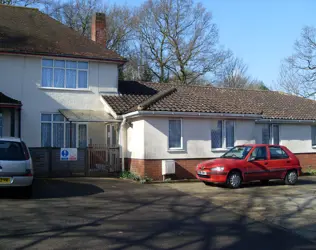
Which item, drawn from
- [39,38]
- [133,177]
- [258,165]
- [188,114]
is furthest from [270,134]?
[39,38]

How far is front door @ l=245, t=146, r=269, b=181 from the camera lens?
47.2 feet

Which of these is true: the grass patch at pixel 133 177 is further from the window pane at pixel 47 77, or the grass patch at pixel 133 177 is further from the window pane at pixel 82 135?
the window pane at pixel 47 77

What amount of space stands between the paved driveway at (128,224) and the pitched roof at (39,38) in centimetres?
880

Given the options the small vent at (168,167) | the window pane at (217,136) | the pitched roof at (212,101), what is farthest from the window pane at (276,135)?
the small vent at (168,167)

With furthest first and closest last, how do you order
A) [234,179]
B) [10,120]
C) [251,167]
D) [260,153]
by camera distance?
[10,120] → [260,153] → [251,167] → [234,179]

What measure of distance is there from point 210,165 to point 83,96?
8317mm

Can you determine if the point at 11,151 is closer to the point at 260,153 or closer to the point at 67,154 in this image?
the point at 67,154

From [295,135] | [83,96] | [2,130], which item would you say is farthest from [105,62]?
[295,135]

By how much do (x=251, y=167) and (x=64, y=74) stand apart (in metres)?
10.4

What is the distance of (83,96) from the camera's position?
19.7 m

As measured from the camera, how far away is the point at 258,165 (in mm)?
14547

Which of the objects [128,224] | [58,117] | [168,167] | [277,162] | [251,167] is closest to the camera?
[128,224]

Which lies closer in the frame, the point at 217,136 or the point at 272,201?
the point at 272,201

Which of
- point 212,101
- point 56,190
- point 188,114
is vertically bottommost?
point 56,190
